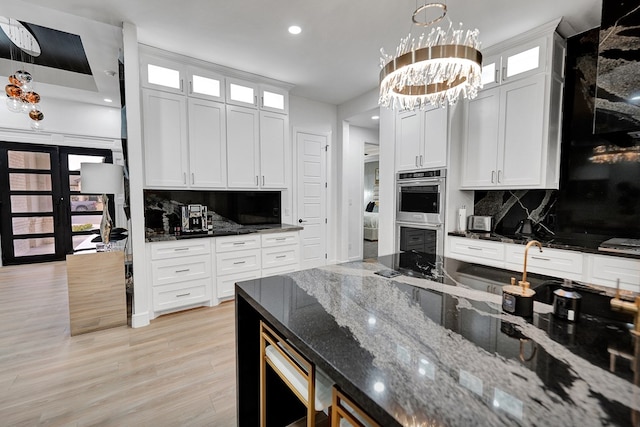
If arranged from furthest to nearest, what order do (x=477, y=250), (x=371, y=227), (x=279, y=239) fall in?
(x=371, y=227), (x=279, y=239), (x=477, y=250)

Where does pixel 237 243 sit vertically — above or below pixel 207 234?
below

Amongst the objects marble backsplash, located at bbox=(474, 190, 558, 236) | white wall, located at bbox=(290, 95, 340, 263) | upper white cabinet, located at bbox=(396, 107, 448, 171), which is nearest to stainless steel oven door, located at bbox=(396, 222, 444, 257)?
marble backsplash, located at bbox=(474, 190, 558, 236)

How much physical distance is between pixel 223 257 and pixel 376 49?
2992 mm

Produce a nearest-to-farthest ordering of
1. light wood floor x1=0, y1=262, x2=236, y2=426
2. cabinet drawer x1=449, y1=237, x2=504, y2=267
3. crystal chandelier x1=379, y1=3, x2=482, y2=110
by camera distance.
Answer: crystal chandelier x1=379, y1=3, x2=482, y2=110 < light wood floor x1=0, y1=262, x2=236, y2=426 < cabinet drawer x1=449, y1=237, x2=504, y2=267

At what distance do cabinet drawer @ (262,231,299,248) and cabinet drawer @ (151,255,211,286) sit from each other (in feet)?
2.39

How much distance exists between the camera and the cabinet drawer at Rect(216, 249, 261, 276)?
3.34 m

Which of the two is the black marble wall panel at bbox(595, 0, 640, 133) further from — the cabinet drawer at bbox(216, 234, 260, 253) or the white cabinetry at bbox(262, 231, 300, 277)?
the cabinet drawer at bbox(216, 234, 260, 253)

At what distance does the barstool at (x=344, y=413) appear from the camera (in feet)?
2.63

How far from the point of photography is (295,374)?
110 centimetres

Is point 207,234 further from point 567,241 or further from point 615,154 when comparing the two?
point 615,154

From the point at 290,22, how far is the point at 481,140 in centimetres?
234

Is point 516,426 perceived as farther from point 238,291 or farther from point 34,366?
point 34,366

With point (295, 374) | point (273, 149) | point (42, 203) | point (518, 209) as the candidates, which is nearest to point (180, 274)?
point (273, 149)

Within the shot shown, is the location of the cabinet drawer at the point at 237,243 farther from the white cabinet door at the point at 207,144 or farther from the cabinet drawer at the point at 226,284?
Answer: the white cabinet door at the point at 207,144
